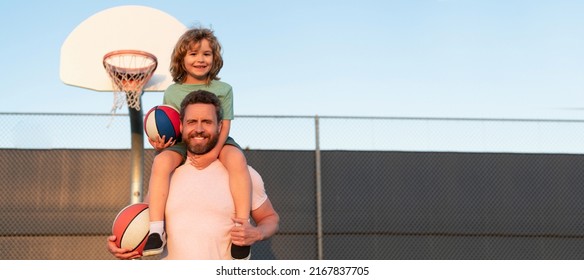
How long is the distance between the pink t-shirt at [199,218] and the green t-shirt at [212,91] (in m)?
0.41

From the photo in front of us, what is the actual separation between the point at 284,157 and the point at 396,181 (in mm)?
1816

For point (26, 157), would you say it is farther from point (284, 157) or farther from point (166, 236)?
point (166, 236)

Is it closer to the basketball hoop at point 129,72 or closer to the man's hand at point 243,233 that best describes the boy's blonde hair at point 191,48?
the man's hand at point 243,233

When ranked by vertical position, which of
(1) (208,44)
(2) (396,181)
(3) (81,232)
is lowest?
(3) (81,232)

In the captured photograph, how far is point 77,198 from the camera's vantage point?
9203 mm

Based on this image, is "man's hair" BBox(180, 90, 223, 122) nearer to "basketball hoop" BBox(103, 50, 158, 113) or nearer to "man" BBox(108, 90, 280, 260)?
"man" BBox(108, 90, 280, 260)

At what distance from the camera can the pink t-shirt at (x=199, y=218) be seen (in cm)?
290

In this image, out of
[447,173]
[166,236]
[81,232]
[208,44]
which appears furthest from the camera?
[447,173]

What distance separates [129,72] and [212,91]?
4.09 metres

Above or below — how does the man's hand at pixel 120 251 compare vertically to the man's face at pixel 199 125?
below

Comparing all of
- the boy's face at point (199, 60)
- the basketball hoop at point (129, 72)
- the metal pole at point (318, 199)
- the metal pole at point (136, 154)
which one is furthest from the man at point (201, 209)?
the metal pole at point (318, 199)

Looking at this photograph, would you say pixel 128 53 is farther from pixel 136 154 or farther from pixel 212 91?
pixel 212 91

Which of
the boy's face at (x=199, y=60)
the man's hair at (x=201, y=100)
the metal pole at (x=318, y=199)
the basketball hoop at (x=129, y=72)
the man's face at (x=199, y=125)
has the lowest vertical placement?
the metal pole at (x=318, y=199)
